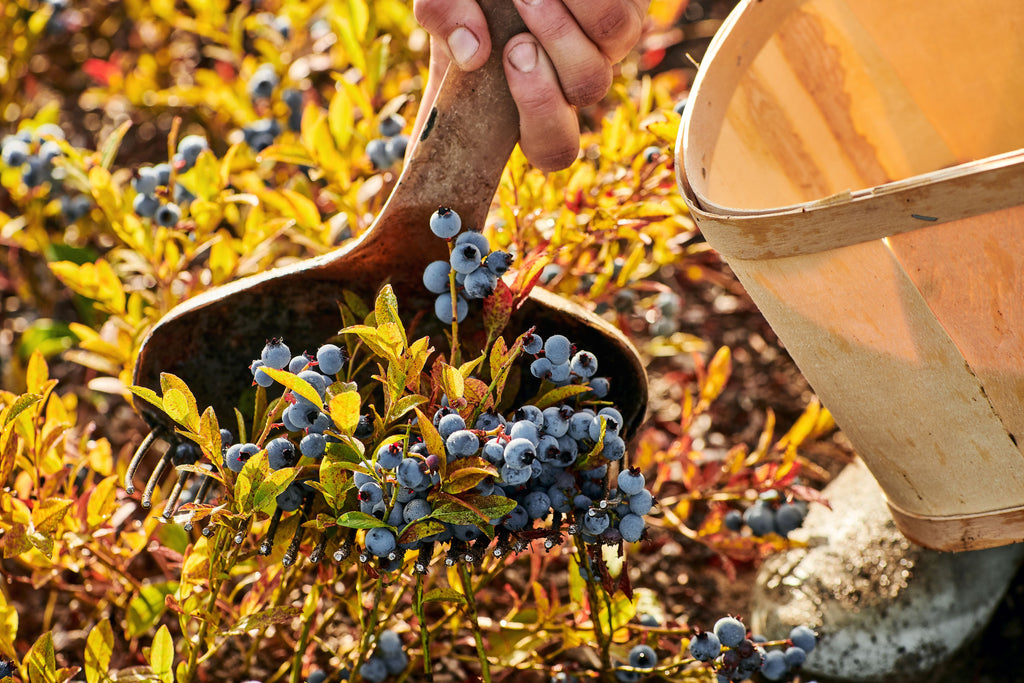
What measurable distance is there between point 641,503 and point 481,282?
0.79 feet

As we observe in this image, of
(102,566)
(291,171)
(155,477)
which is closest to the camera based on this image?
(155,477)

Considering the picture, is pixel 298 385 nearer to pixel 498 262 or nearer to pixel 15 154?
pixel 498 262

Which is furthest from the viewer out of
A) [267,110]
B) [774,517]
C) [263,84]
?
[267,110]

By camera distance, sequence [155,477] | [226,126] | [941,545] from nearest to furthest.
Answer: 1. [155,477]
2. [941,545]
3. [226,126]

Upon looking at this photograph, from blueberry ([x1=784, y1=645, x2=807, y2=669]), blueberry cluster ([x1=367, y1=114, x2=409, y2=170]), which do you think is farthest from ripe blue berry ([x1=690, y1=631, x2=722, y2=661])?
blueberry cluster ([x1=367, y1=114, x2=409, y2=170])

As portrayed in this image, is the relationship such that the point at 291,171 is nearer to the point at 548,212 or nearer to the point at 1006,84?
the point at 548,212

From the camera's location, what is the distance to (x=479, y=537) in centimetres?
67

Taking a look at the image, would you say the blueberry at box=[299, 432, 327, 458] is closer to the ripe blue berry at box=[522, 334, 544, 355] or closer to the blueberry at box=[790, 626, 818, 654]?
the ripe blue berry at box=[522, 334, 544, 355]

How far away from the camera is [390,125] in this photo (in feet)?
3.63

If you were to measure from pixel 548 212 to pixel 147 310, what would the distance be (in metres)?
0.56

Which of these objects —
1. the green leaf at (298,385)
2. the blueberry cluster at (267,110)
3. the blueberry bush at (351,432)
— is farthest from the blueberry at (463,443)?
the blueberry cluster at (267,110)

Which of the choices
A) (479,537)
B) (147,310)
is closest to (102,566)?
(147,310)

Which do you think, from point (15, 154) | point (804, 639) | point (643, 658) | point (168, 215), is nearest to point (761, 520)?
point (804, 639)

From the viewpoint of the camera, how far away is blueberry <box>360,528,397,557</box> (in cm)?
62
